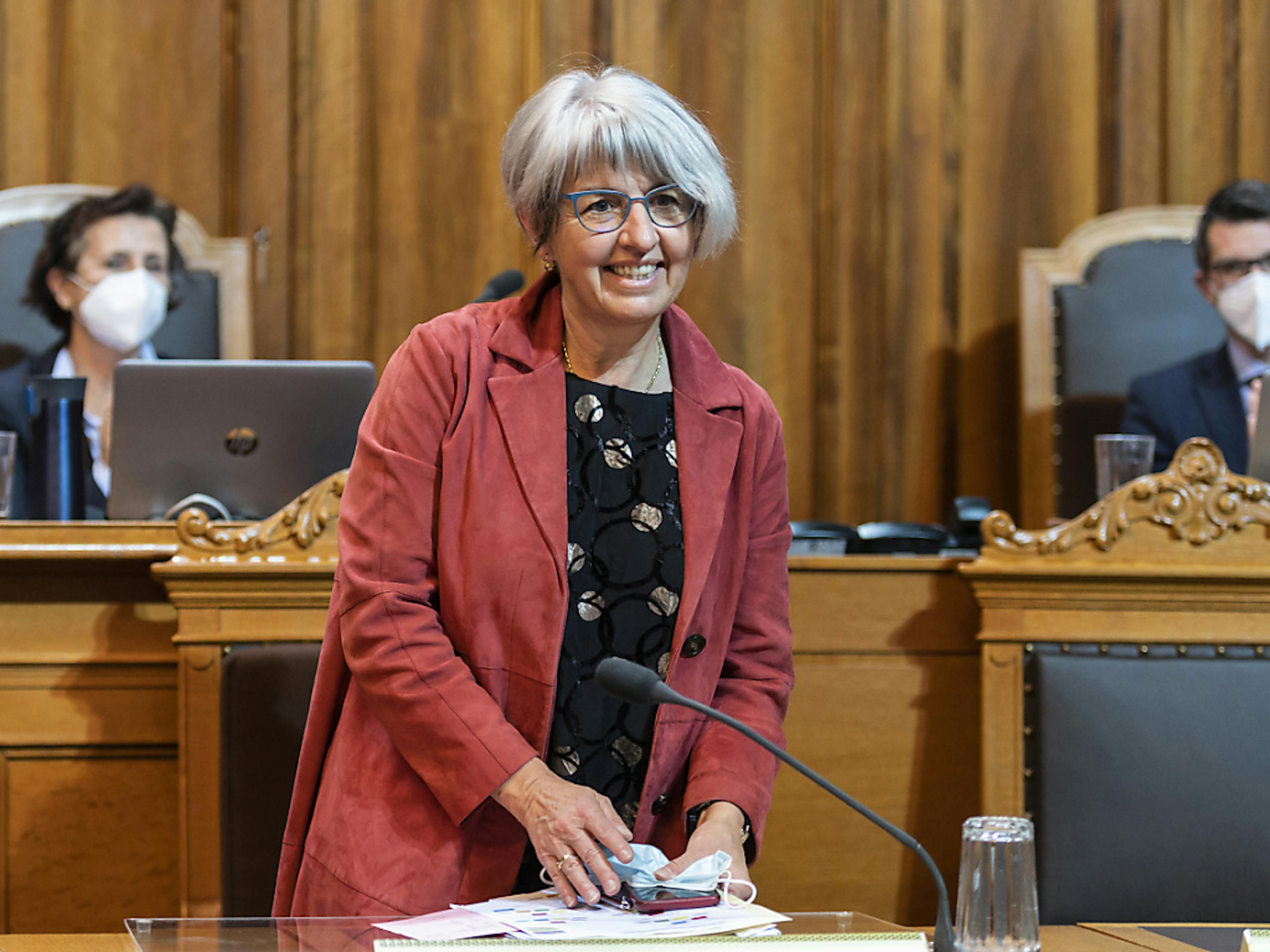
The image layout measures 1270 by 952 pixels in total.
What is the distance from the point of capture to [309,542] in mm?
1889

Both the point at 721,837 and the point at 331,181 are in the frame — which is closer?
the point at 721,837

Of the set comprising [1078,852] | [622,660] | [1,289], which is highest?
[1,289]

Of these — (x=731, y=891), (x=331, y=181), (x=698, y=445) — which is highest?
(x=331, y=181)

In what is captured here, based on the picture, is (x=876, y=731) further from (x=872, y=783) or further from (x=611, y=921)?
(x=611, y=921)

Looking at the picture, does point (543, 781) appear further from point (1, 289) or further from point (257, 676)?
point (1, 289)

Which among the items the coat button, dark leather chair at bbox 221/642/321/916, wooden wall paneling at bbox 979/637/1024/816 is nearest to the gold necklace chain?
the coat button

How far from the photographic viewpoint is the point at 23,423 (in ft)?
9.78

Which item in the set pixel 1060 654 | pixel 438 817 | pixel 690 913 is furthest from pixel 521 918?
pixel 1060 654

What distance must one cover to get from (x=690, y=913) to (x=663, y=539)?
0.40 m

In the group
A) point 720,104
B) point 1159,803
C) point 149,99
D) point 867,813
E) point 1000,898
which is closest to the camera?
point 867,813

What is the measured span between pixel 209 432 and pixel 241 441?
50 millimetres

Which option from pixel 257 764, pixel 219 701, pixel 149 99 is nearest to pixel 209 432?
pixel 219 701

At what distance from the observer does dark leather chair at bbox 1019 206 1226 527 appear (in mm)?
3256

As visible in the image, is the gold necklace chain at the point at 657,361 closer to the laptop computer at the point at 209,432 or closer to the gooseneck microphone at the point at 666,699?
the gooseneck microphone at the point at 666,699
